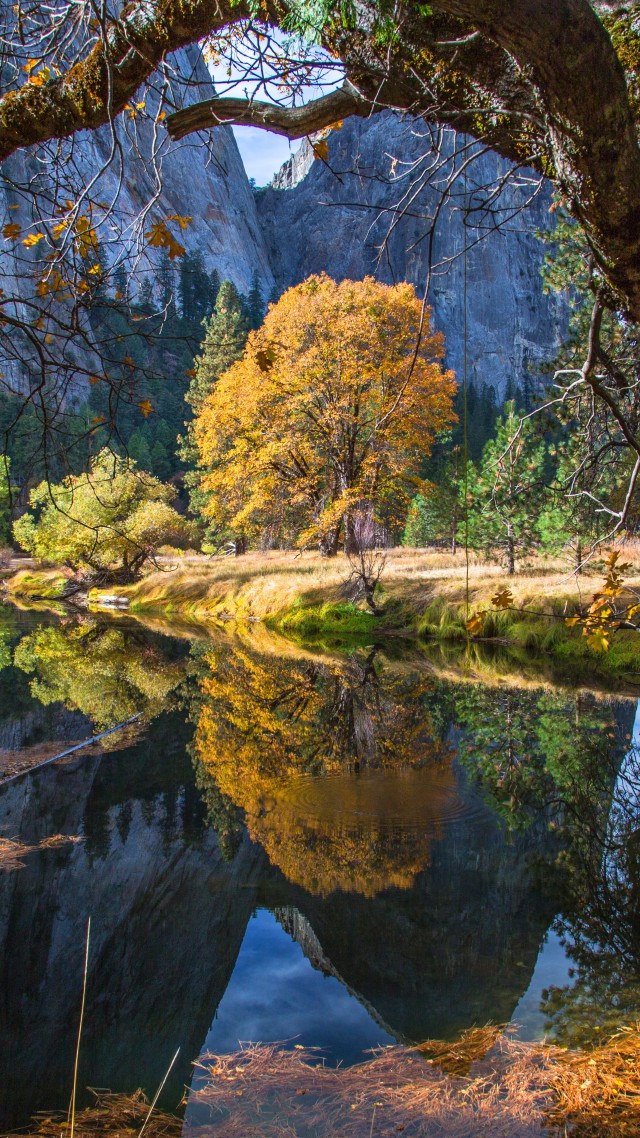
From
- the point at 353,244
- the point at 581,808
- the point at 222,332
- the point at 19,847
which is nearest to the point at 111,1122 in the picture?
the point at 19,847

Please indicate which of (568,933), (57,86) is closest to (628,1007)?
(568,933)

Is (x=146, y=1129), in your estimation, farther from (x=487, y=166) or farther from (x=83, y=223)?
(x=487, y=166)

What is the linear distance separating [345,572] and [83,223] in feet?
52.4

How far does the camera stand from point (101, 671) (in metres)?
11.5

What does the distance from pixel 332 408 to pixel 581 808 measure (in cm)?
1505

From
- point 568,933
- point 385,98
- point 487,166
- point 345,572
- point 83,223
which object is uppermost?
point 487,166

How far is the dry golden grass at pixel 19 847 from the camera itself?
445 cm

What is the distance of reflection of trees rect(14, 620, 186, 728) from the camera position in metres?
9.16

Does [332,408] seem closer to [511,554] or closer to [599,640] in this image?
[511,554]

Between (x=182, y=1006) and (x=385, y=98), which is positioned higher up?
(x=385, y=98)

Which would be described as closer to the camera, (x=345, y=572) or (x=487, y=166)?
(x=345, y=572)

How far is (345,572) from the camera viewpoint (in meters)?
18.6

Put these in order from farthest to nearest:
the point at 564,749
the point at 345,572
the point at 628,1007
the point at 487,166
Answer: the point at 487,166, the point at 345,572, the point at 564,749, the point at 628,1007

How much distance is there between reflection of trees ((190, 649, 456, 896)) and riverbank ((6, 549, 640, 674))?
99.4 inches
